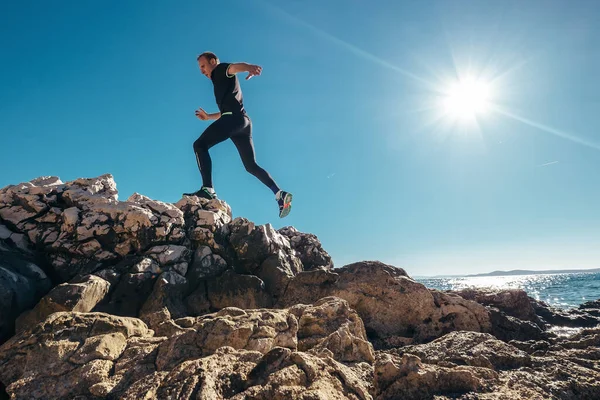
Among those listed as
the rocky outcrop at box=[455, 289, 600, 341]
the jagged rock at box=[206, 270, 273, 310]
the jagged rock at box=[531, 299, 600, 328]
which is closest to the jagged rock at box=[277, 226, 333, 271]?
the jagged rock at box=[206, 270, 273, 310]

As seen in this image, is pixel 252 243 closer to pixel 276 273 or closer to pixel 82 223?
pixel 276 273

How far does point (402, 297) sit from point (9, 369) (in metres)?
5.25

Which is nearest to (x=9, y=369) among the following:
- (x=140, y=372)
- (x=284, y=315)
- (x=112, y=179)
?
(x=140, y=372)

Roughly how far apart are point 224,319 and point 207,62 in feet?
23.2

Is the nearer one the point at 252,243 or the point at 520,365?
the point at 520,365

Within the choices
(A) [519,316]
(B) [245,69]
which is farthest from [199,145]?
(A) [519,316]

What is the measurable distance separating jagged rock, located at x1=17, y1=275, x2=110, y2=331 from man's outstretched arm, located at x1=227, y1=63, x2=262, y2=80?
5266 mm

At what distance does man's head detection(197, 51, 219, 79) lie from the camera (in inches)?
325

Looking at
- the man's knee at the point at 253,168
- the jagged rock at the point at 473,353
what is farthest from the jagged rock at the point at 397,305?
the man's knee at the point at 253,168

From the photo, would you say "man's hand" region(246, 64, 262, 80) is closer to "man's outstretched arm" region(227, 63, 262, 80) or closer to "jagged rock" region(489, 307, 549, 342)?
"man's outstretched arm" region(227, 63, 262, 80)

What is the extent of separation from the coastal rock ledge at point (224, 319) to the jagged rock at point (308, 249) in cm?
6

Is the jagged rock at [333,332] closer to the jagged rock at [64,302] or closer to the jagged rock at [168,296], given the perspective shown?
the jagged rock at [168,296]

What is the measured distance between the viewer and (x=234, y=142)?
8797 millimetres

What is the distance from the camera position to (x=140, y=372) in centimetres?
268
